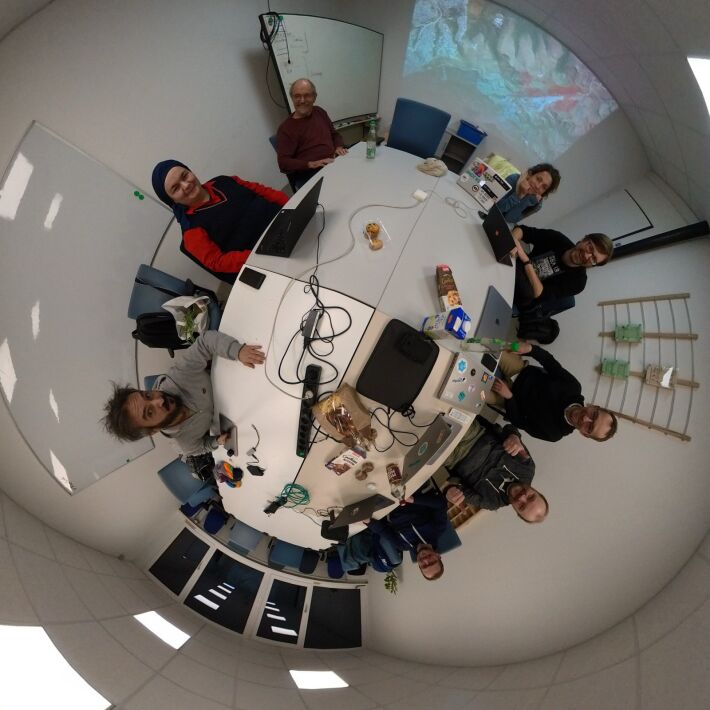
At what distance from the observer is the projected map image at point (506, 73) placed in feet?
7.74

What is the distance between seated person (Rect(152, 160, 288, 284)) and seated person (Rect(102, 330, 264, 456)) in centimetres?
49

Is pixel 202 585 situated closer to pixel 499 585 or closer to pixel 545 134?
pixel 499 585

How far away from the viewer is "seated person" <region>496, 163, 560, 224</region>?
1867 mm

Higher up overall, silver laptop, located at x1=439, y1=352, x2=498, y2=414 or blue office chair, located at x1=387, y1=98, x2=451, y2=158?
blue office chair, located at x1=387, y1=98, x2=451, y2=158

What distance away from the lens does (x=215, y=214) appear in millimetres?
1882

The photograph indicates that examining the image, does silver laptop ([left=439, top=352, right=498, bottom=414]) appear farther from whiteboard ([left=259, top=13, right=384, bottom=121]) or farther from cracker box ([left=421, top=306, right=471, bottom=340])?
whiteboard ([left=259, top=13, right=384, bottom=121])

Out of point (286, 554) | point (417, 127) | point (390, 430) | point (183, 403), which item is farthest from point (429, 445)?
point (417, 127)

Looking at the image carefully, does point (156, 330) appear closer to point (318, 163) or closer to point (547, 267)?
point (318, 163)

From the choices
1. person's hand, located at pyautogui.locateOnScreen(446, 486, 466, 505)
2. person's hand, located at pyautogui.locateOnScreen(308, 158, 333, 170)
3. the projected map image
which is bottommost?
person's hand, located at pyautogui.locateOnScreen(446, 486, 466, 505)

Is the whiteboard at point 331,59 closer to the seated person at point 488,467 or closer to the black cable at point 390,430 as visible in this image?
the black cable at point 390,430

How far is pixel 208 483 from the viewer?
215 centimetres

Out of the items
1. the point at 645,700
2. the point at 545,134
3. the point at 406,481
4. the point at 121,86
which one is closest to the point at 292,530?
the point at 406,481

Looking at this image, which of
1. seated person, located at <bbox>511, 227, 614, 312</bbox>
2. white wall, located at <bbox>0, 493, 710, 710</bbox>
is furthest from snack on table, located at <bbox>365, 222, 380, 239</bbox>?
white wall, located at <bbox>0, 493, 710, 710</bbox>

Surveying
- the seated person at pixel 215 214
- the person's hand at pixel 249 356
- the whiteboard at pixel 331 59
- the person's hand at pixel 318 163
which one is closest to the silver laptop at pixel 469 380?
the person's hand at pixel 249 356
